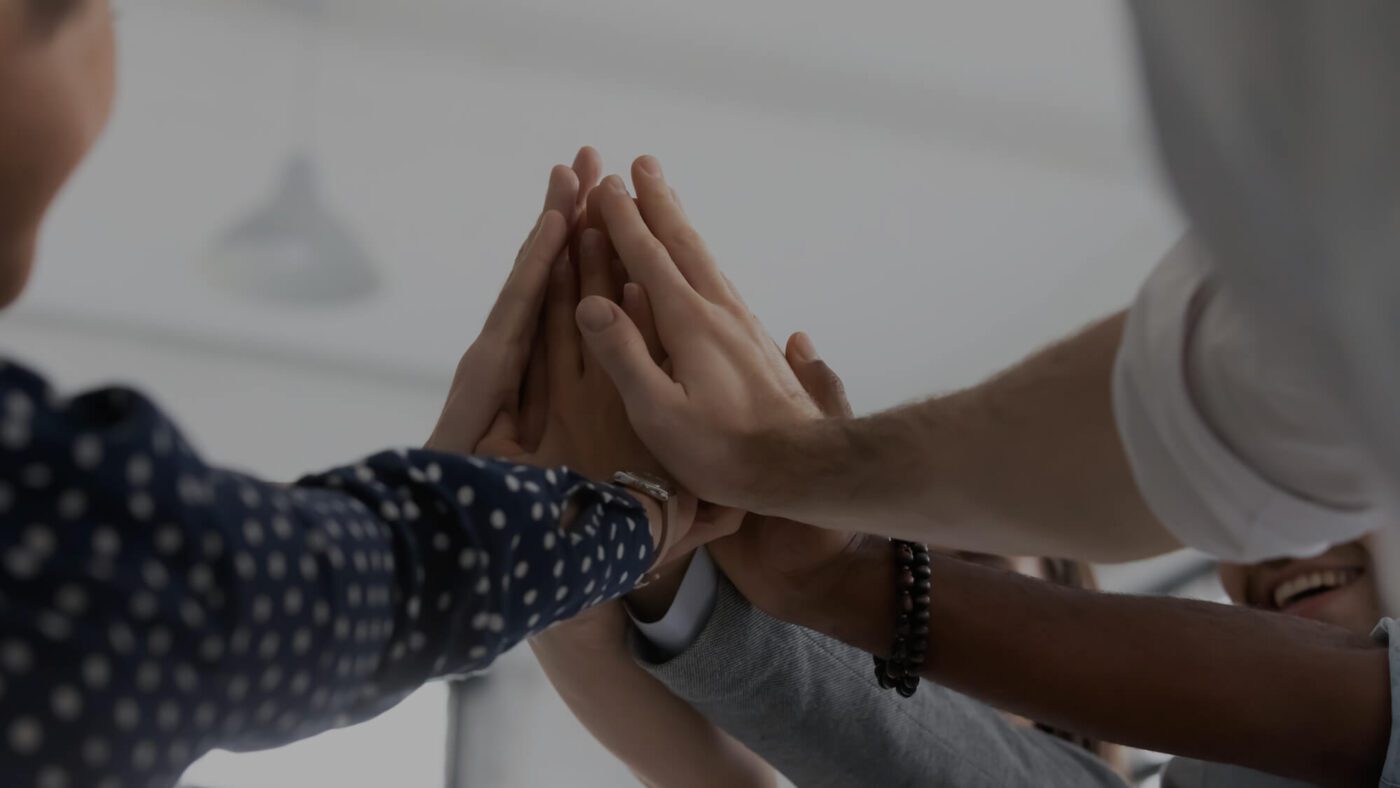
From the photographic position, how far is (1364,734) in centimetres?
80

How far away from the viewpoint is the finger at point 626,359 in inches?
34.4

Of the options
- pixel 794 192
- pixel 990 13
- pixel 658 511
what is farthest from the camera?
pixel 794 192

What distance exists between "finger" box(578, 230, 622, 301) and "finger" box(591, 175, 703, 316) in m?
0.01

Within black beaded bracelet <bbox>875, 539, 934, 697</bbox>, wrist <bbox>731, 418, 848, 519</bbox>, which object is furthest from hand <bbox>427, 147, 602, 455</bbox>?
black beaded bracelet <bbox>875, 539, 934, 697</bbox>

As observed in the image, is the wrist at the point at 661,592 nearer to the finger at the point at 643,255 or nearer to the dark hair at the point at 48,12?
the finger at the point at 643,255

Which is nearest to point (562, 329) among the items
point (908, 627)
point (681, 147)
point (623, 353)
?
point (623, 353)

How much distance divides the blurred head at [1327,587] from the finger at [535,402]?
0.96m

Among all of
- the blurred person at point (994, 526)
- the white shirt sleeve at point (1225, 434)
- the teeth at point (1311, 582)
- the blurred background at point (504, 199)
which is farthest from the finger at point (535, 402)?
the blurred background at point (504, 199)

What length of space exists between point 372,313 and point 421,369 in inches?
19.2

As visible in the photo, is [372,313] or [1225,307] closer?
[1225,307]

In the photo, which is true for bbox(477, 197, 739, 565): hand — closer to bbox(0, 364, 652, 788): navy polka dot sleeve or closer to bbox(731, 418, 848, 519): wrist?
bbox(731, 418, 848, 519): wrist

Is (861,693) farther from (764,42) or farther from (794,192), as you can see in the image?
(794,192)

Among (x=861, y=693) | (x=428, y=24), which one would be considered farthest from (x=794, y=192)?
(x=861, y=693)

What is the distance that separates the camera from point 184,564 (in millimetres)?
422
